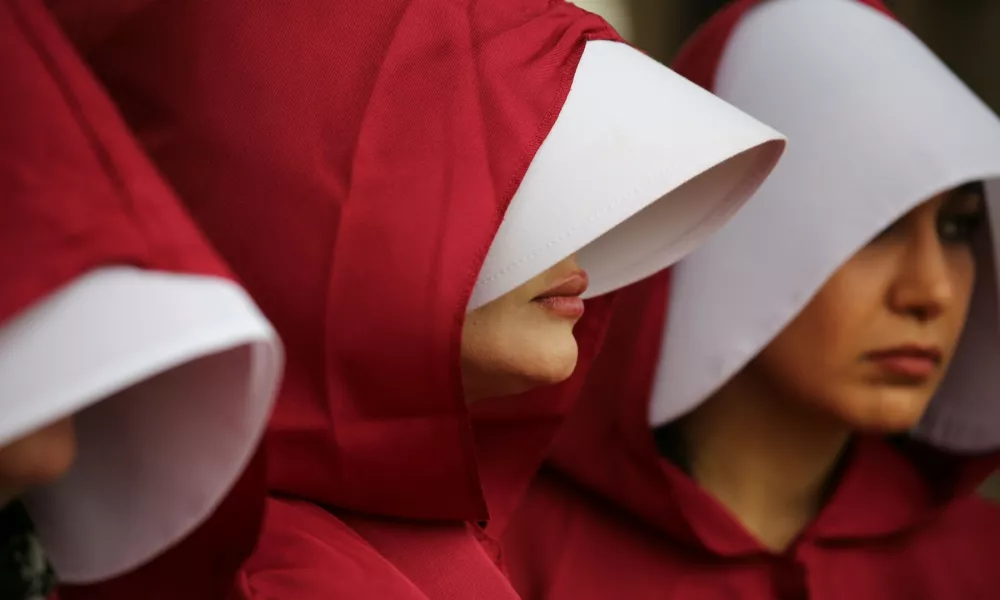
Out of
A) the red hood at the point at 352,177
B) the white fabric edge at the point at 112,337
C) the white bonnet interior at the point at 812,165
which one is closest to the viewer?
the white fabric edge at the point at 112,337

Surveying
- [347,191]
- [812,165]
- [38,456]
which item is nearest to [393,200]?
[347,191]

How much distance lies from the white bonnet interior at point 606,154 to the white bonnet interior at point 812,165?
19cm

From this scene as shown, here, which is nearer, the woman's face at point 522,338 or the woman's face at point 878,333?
the woman's face at point 522,338

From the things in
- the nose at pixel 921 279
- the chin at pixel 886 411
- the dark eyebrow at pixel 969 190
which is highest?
the dark eyebrow at pixel 969 190

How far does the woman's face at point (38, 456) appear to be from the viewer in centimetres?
56

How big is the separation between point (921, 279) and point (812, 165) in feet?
0.45

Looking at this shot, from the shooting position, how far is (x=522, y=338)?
77 cm

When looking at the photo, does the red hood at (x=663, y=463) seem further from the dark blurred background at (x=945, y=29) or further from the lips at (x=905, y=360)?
the dark blurred background at (x=945, y=29)

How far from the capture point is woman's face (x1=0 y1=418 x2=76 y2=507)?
0.56 m

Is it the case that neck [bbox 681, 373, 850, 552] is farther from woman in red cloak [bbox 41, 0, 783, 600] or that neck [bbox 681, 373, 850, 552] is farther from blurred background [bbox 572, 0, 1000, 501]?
Result: blurred background [bbox 572, 0, 1000, 501]

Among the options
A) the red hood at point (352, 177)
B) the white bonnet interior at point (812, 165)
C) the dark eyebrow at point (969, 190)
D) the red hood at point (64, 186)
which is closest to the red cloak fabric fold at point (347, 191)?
the red hood at point (352, 177)

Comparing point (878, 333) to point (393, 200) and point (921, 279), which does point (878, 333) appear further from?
point (393, 200)

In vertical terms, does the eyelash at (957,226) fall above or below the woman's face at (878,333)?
above

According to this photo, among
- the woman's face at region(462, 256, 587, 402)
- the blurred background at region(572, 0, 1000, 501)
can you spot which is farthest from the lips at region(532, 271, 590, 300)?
the blurred background at region(572, 0, 1000, 501)
